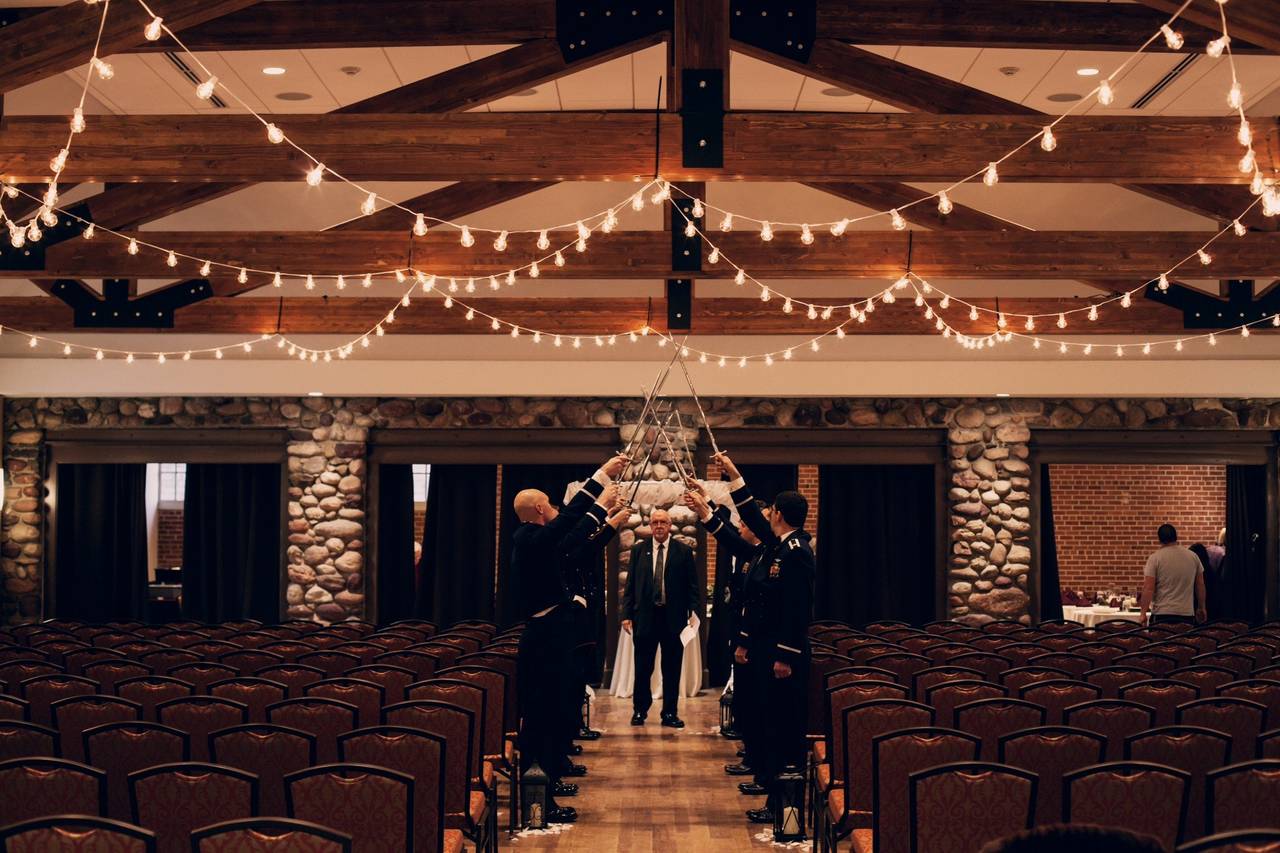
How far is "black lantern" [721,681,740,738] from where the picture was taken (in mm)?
10539

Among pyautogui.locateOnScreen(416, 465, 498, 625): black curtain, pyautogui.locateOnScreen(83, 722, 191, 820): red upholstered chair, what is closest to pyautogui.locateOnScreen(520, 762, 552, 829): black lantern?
pyautogui.locateOnScreen(83, 722, 191, 820): red upholstered chair

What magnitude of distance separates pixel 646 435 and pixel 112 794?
8.82m

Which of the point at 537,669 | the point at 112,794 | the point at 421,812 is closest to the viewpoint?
the point at 421,812

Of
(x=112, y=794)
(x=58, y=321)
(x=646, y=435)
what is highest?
(x=58, y=321)

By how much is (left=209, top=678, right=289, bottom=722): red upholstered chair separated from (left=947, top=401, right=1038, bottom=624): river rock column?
9202mm

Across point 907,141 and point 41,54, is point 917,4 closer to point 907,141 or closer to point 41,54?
point 907,141

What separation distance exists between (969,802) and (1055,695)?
2.29 m

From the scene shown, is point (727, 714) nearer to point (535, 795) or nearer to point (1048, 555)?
point (535, 795)

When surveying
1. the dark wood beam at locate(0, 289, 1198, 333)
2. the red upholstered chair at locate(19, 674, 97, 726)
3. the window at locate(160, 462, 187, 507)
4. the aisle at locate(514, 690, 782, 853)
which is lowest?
the aisle at locate(514, 690, 782, 853)

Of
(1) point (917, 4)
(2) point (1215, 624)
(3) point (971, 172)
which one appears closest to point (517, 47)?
(1) point (917, 4)

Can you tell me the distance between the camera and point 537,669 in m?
7.34

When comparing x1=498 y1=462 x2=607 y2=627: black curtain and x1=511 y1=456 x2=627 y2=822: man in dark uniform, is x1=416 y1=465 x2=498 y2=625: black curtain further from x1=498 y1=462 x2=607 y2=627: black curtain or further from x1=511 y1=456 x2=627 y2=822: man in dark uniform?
x1=511 y1=456 x2=627 y2=822: man in dark uniform

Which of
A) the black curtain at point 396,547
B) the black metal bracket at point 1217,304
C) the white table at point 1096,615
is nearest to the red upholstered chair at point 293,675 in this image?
the black curtain at point 396,547

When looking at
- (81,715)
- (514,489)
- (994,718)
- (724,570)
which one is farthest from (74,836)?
(514,489)
